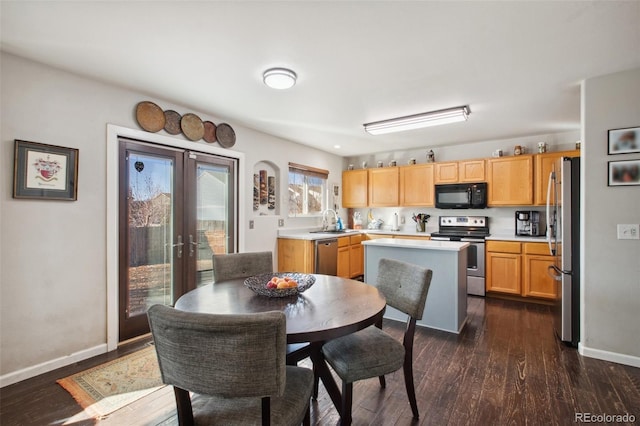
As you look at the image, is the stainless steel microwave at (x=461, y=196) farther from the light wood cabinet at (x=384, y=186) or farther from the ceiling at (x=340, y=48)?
the ceiling at (x=340, y=48)

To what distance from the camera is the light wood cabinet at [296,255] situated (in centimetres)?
426

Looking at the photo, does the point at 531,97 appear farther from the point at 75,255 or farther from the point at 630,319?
the point at 75,255

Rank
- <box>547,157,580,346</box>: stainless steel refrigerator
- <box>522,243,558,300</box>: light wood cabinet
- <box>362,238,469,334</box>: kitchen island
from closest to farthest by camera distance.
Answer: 1. <box>547,157,580,346</box>: stainless steel refrigerator
2. <box>362,238,469,334</box>: kitchen island
3. <box>522,243,558,300</box>: light wood cabinet

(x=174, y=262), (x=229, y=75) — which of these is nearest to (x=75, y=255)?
(x=174, y=262)

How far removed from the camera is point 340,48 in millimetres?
2109

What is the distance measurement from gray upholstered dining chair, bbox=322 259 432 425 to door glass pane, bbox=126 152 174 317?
209 centimetres

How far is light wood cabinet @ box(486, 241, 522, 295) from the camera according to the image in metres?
4.17

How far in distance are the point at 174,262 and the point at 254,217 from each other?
4.01ft

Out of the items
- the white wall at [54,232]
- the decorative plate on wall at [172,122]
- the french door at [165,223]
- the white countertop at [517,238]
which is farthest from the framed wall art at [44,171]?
the white countertop at [517,238]

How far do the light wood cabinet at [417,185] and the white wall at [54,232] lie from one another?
4.18 m

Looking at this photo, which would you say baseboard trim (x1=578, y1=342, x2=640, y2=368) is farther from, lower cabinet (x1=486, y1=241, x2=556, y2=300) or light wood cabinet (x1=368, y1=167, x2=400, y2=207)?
light wood cabinet (x1=368, y1=167, x2=400, y2=207)

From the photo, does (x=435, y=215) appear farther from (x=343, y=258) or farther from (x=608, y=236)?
(x=608, y=236)

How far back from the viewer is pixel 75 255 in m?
2.46

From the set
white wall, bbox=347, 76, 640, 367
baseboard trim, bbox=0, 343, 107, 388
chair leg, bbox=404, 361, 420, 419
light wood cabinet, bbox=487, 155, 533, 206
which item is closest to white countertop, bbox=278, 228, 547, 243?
light wood cabinet, bbox=487, 155, 533, 206
